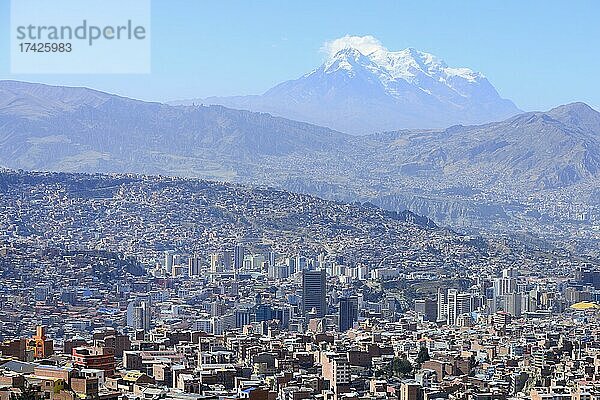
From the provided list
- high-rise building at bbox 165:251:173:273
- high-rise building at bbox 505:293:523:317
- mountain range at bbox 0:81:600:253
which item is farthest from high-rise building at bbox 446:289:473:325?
mountain range at bbox 0:81:600:253

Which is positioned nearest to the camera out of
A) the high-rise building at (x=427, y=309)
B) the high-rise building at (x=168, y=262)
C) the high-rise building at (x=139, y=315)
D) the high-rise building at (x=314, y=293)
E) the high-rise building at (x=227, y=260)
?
the high-rise building at (x=139, y=315)

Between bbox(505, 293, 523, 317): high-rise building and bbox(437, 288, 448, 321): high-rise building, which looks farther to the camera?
bbox(505, 293, 523, 317): high-rise building

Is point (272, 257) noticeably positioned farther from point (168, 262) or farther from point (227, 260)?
point (168, 262)

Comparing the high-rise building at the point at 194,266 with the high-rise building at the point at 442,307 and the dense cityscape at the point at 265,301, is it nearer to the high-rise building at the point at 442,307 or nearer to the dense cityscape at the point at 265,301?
the dense cityscape at the point at 265,301

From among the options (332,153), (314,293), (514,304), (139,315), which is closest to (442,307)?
(514,304)

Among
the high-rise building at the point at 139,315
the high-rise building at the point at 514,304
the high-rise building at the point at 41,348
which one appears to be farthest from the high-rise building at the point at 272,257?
the high-rise building at the point at 41,348

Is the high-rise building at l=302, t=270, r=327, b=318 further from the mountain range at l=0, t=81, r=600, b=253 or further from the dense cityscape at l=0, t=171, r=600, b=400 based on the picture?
the mountain range at l=0, t=81, r=600, b=253
